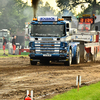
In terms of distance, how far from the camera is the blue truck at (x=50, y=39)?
2002 centimetres

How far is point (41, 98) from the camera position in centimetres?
923

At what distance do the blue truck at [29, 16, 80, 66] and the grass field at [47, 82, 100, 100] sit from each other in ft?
29.3

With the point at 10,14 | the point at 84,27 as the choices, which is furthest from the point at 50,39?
the point at 10,14

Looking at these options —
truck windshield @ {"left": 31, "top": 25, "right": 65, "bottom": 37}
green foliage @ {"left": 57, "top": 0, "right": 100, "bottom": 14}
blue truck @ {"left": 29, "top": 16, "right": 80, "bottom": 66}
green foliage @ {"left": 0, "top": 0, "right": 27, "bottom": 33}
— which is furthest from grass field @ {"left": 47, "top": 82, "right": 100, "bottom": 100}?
green foliage @ {"left": 0, "top": 0, "right": 27, "bottom": 33}

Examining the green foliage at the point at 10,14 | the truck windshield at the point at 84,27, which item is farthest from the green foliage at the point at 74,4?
the truck windshield at the point at 84,27

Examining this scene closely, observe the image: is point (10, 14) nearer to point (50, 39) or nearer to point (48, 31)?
point (48, 31)

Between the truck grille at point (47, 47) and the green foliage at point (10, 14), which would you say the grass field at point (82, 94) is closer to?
the truck grille at point (47, 47)

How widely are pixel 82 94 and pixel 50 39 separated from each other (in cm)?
1042

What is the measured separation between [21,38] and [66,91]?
6843 centimetres

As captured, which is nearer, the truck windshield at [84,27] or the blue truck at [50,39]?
the blue truck at [50,39]

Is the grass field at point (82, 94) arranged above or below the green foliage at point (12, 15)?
below

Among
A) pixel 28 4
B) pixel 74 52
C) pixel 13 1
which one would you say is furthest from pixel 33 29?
pixel 28 4

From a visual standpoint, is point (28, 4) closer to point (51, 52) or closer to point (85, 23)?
point (85, 23)

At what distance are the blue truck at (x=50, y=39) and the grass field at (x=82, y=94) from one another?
8926mm
